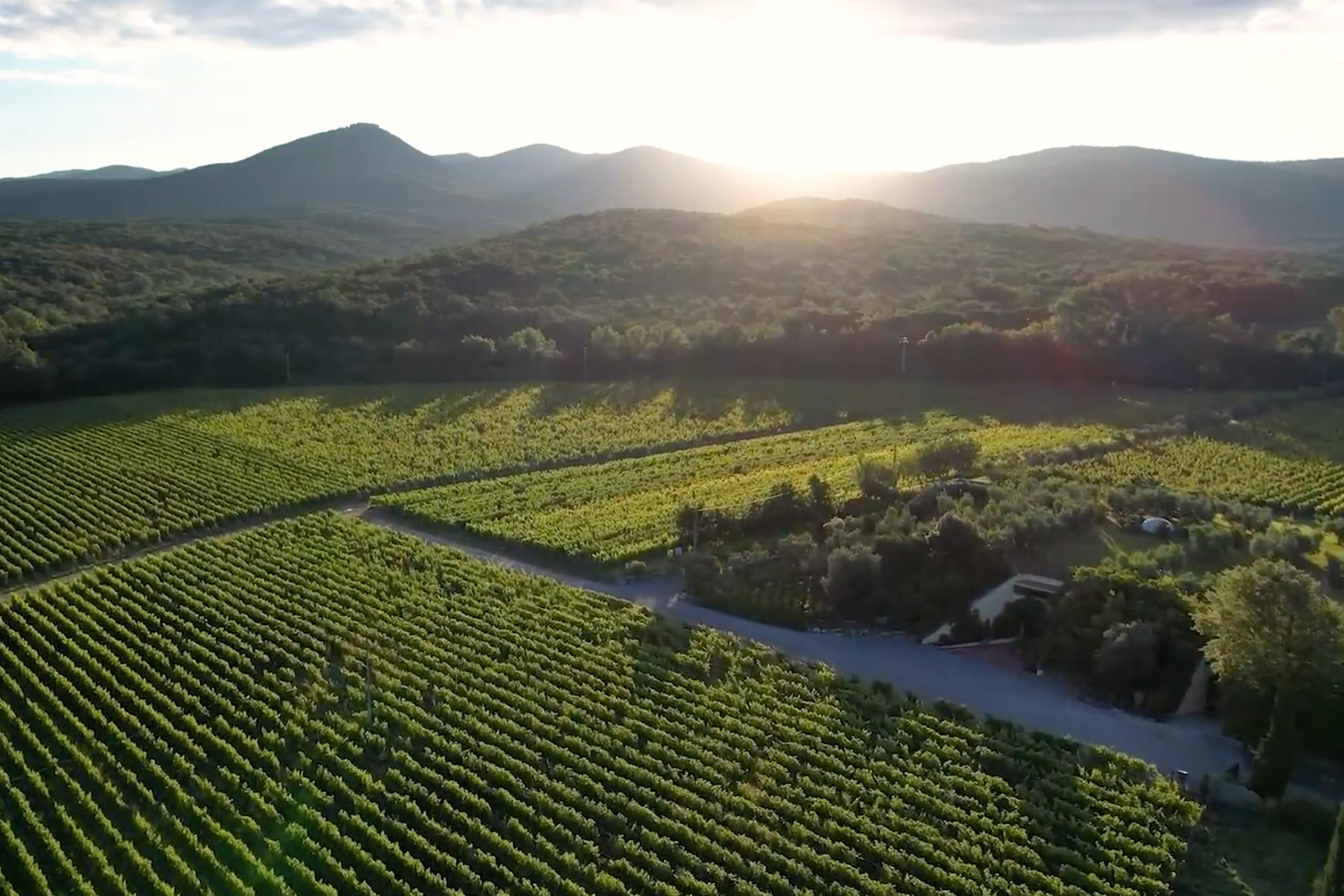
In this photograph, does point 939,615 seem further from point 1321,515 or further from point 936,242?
point 936,242

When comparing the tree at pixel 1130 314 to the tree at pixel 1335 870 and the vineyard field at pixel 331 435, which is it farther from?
the tree at pixel 1335 870

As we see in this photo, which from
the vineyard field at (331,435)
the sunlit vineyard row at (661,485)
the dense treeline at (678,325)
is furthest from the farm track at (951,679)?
the dense treeline at (678,325)

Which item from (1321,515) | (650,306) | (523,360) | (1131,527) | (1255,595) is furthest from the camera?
(650,306)

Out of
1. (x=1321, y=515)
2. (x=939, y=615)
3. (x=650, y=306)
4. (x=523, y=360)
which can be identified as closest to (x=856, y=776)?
(x=939, y=615)

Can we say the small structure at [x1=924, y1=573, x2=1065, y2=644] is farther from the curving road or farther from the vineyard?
the vineyard

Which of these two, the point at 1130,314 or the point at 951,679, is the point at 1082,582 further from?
the point at 1130,314

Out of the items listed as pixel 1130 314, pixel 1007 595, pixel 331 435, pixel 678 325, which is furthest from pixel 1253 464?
pixel 678 325
